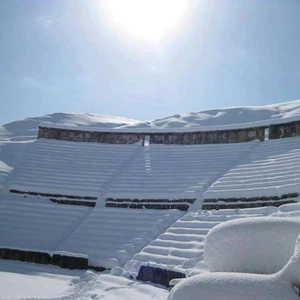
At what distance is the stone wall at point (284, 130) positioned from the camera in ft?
39.4

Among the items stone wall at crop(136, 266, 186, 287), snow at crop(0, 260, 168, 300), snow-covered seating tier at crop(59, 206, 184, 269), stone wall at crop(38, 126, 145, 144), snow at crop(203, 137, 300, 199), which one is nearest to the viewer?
snow at crop(0, 260, 168, 300)

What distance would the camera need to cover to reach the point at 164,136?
14641 mm

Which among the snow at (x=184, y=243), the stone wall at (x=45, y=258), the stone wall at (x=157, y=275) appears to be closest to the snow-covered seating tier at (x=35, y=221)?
the stone wall at (x=45, y=258)

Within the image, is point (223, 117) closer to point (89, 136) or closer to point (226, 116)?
point (226, 116)

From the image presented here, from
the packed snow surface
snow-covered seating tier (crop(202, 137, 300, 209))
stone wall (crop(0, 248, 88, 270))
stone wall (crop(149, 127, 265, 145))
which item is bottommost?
stone wall (crop(0, 248, 88, 270))

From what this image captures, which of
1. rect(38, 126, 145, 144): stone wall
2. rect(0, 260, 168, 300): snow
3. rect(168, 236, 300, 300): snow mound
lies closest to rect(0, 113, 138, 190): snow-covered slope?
rect(38, 126, 145, 144): stone wall

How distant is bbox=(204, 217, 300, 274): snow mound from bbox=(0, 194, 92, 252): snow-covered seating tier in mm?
5895

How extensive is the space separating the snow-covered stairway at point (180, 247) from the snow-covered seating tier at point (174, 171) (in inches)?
60.9

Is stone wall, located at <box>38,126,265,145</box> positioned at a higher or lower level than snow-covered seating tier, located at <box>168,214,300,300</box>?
higher

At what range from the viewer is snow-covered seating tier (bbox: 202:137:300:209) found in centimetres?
841

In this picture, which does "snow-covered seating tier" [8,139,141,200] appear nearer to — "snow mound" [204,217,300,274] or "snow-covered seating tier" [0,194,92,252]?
"snow-covered seating tier" [0,194,92,252]

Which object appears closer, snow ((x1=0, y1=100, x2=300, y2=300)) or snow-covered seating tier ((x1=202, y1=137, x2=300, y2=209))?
snow ((x1=0, y1=100, x2=300, y2=300))

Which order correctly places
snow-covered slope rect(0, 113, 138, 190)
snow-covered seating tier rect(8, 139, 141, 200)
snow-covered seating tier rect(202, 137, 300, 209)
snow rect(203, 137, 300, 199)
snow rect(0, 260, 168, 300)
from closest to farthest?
1. snow rect(0, 260, 168, 300)
2. snow-covered seating tier rect(202, 137, 300, 209)
3. snow rect(203, 137, 300, 199)
4. snow-covered seating tier rect(8, 139, 141, 200)
5. snow-covered slope rect(0, 113, 138, 190)

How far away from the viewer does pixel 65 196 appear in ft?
36.2
